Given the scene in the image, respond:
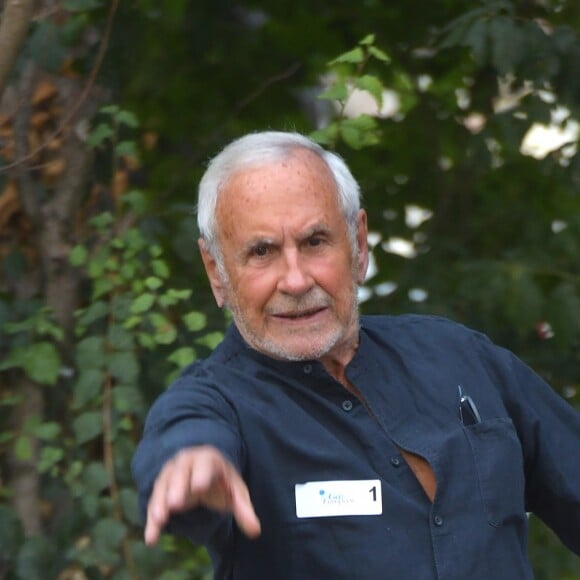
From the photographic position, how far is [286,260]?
8.64ft

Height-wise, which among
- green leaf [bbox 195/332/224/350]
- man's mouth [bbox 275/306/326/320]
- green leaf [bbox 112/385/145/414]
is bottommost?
green leaf [bbox 112/385/145/414]

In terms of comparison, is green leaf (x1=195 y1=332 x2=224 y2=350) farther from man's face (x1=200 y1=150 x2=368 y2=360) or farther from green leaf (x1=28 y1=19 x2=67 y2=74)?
man's face (x1=200 y1=150 x2=368 y2=360)

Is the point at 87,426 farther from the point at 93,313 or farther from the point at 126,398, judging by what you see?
the point at 93,313

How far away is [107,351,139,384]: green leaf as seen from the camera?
13.0 feet

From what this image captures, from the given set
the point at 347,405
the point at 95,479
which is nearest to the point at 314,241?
the point at 347,405

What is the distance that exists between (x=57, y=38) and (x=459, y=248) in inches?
58.8

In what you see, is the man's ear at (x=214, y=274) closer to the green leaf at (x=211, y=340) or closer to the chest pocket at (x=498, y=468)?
the chest pocket at (x=498, y=468)

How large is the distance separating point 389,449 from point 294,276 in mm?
328

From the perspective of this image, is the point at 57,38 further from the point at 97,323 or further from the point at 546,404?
the point at 546,404

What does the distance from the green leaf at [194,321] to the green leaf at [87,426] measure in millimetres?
338

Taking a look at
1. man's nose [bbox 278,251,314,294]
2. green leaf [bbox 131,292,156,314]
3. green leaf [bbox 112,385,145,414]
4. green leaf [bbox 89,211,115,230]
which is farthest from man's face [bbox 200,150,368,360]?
green leaf [bbox 89,211,115,230]

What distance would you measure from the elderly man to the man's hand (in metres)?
0.11

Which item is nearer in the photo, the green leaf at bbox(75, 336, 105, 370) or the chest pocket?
the chest pocket

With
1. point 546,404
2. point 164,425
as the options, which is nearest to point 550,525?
point 546,404
